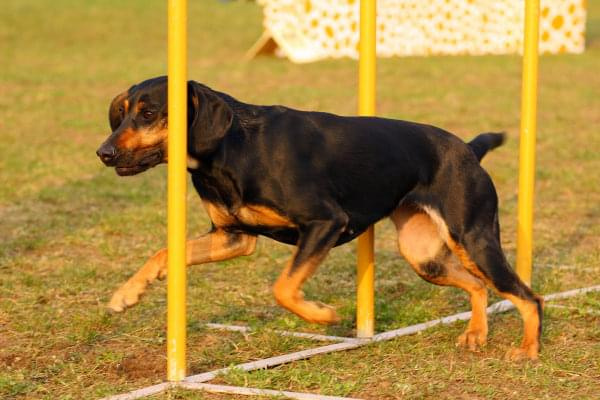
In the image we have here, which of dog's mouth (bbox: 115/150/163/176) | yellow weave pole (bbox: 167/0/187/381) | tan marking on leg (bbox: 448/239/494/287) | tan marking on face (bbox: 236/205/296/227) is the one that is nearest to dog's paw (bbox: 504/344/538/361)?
tan marking on leg (bbox: 448/239/494/287)

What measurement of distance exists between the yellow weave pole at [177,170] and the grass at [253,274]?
0.31 m

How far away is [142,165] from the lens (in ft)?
16.1

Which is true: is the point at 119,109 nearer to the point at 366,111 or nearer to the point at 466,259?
the point at 366,111

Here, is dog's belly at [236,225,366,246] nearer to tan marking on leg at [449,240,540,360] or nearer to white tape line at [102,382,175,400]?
tan marking on leg at [449,240,540,360]

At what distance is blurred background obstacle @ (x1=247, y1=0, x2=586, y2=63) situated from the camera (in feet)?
72.2

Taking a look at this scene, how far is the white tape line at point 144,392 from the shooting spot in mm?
4633

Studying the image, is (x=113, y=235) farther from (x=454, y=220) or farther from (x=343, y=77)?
(x=343, y=77)

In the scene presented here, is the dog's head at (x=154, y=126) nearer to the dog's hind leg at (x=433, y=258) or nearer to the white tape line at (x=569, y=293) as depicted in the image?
the dog's hind leg at (x=433, y=258)

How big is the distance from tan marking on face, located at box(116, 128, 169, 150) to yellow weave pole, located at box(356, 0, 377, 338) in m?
1.33

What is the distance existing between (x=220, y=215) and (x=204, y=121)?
0.51m

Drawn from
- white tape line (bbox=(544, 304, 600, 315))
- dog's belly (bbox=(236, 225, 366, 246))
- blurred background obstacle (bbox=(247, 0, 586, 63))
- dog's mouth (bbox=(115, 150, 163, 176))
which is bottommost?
white tape line (bbox=(544, 304, 600, 315))

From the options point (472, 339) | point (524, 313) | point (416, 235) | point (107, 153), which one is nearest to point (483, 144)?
point (416, 235)

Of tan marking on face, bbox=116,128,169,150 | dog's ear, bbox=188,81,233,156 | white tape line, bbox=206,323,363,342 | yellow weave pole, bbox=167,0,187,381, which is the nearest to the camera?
yellow weave pole, bbox=167,0,187,381

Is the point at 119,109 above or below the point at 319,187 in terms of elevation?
above
